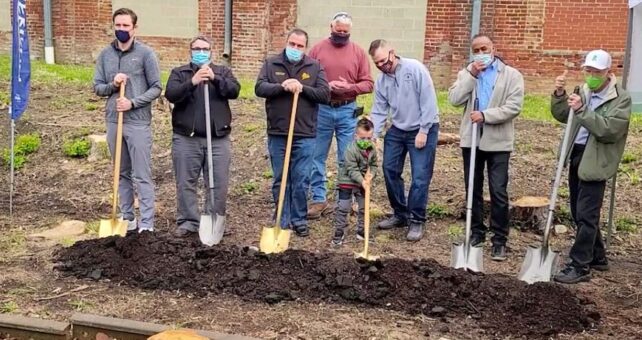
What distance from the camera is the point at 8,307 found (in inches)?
201

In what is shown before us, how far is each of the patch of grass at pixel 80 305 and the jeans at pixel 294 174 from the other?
7.41ft

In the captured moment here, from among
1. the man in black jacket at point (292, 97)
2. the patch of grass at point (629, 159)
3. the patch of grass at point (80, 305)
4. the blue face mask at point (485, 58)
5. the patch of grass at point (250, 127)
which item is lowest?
the patch of grass at point (80, 305)

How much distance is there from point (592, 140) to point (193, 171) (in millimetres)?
3415

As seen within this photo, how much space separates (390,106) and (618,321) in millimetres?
2974

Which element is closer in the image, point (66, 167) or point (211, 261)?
point (211, 261)

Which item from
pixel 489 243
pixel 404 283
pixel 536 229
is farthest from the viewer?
pixel 536 229

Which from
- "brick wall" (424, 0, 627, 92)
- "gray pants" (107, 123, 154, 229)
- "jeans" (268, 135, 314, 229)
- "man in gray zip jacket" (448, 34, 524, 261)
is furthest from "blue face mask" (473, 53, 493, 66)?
Result: "brick wall" (424, 0, 627, 92)

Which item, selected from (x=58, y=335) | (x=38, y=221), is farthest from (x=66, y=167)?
(x=58, y=335)

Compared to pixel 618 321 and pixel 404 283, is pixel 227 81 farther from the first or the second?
pixel 618 321

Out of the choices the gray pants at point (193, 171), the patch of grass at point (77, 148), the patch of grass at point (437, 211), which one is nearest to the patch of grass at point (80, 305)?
the gray pants at point (193, 171)

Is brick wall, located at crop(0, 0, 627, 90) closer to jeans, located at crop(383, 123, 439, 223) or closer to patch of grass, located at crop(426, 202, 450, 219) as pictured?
patch of grass, located at crop(426, 202, 450, 219)

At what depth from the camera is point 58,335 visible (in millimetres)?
4605

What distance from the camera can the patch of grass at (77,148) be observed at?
9938 millimetres

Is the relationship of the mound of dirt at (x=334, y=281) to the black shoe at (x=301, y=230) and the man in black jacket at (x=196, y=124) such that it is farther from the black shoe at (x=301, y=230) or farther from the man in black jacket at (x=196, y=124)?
the black shoe at (x=301, y=230)
